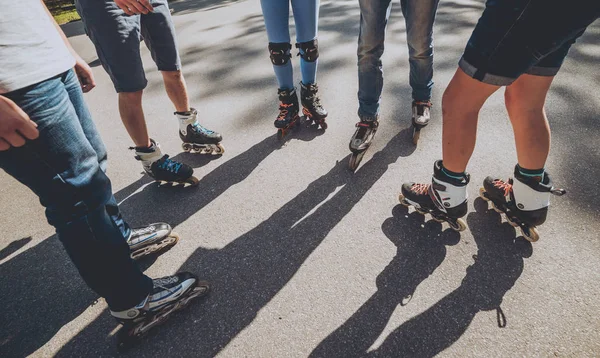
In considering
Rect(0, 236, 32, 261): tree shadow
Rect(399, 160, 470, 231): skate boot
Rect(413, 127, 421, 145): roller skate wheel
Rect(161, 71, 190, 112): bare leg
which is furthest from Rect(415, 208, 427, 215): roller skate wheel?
Rect(0, 236, 32, 261): tree shadow

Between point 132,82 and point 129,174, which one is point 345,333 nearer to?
point 132,82

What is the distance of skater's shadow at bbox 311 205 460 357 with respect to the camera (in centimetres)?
127

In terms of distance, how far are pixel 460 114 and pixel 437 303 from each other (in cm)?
80

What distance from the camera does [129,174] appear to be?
95.8 inches

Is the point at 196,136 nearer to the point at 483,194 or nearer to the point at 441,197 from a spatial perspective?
the point at 441,197

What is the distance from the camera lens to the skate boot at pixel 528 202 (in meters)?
1.50

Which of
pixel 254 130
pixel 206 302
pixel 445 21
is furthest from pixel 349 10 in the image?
pixel 206 302

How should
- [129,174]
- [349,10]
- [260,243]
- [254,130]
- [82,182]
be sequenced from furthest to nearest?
[349,10], [254,130], [129,174], [260,243], [82,182]

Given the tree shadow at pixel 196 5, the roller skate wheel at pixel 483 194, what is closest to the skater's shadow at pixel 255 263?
the roller skate wheel at pixel 483 194

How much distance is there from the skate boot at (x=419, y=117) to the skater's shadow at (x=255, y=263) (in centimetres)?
18

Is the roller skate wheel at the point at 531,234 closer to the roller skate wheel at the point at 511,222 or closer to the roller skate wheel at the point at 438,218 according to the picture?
the roller skate wheel at the point at 511,222

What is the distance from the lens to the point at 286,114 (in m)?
2.59

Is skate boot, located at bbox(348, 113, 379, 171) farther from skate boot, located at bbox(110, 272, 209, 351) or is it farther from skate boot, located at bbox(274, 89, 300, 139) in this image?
skate boot, located at bbox(110, 272, 209, 351)

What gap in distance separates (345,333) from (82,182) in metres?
1.09
